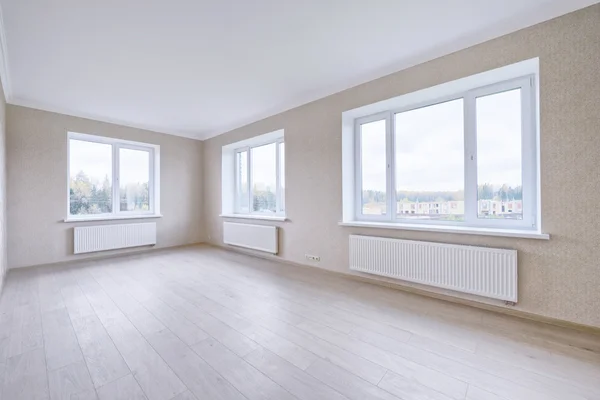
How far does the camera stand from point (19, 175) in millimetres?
3914

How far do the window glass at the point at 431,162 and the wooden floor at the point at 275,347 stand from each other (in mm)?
1033

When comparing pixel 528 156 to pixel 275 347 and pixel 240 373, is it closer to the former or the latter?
pixel 275 347

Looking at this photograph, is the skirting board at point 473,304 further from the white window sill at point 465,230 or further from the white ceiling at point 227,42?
the white ceiling at point 227,42

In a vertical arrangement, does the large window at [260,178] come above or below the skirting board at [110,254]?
above

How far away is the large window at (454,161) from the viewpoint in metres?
2.51

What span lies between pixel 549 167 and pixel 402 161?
139 cm

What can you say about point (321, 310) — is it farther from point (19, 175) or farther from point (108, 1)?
point (19, 175)

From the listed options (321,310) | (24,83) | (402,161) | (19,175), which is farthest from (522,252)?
(19,175)

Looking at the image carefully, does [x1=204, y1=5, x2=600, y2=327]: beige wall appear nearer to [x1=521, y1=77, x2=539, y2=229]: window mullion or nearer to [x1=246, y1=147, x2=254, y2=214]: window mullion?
[x1=521, y1=77, x2=539, y2=229]: window mullion

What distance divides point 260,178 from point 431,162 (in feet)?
10.5

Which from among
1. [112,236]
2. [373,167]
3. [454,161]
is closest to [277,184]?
[373,167]

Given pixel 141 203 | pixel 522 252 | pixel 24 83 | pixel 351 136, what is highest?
pixel 24 83

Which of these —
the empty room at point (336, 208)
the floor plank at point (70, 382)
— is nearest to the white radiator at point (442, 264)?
the empty room at point (336, 208)

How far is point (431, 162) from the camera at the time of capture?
10.1 feet
